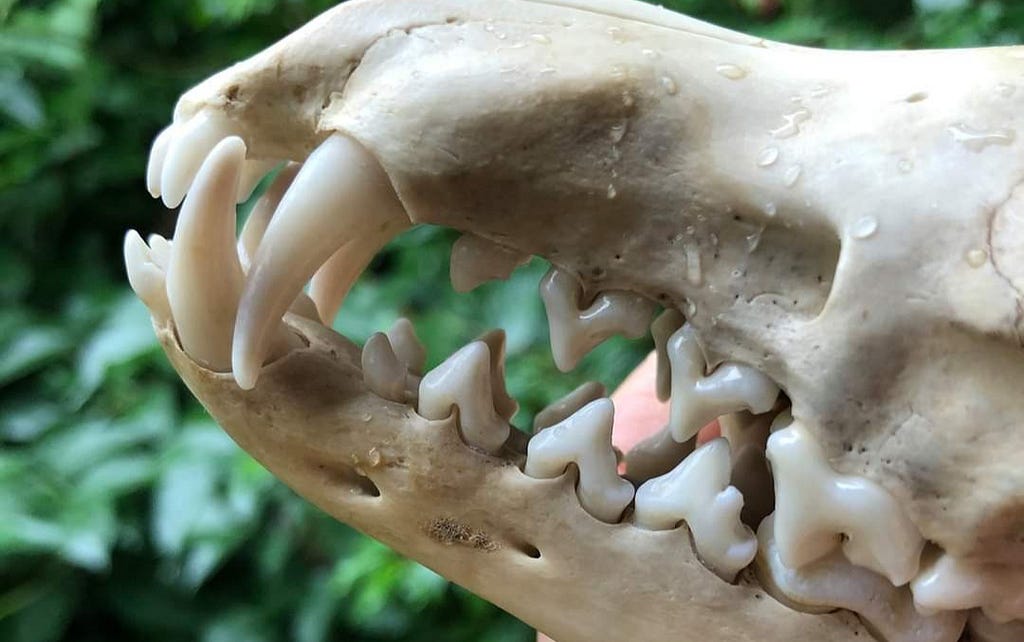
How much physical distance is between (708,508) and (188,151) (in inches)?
13.4

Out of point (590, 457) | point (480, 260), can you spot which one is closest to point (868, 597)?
point (590, 457)

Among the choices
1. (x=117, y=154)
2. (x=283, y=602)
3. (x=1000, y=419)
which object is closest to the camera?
(x=1000, y=419)

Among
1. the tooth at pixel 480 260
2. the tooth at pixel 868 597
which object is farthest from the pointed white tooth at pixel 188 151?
the tooth at pixel 868 597

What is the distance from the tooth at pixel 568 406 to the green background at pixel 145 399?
60 centimetres

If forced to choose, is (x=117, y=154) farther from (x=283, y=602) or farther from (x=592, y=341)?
(x=592, y=341)

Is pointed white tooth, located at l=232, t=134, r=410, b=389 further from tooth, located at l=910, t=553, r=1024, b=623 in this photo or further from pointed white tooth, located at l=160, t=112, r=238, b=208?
tooth, located at l=910, t=553, r=1024, b=623

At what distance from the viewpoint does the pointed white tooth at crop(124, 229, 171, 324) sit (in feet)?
1.90

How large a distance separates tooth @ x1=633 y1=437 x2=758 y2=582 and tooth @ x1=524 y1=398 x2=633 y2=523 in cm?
2

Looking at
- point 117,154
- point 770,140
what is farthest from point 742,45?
point 117,154

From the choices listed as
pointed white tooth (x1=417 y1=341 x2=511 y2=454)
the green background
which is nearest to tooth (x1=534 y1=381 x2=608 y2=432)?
pointed white tooth (x1=417 y1=341 x2=511 y2=454)

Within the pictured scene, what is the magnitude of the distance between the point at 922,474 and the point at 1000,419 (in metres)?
0.04

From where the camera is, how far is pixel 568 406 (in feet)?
2.04

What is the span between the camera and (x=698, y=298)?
52cm

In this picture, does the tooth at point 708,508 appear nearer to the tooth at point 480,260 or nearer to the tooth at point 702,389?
the tooth at point 702,389
